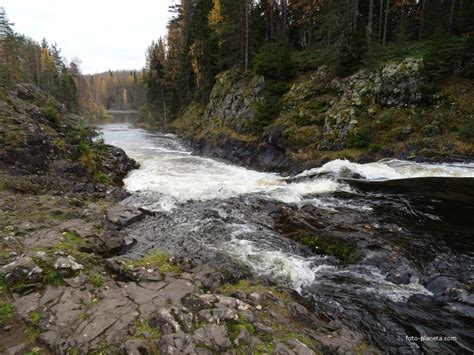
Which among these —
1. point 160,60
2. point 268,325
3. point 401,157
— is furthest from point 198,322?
point 160,60

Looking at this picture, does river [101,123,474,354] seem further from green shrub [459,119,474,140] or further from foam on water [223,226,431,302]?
green shrub [459,119,474,140]

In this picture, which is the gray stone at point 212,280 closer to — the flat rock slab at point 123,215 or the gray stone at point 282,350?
the gray stone at point 282,350

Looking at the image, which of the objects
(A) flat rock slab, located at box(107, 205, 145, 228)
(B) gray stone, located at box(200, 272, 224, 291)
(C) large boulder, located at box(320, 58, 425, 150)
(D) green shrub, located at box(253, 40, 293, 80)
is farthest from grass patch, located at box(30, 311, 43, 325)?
(D) green shrub, located at box(253, 40, 293, 80)

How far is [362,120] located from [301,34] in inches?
767

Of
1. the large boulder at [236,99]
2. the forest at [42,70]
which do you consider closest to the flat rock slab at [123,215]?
the large boulder at [236,99]

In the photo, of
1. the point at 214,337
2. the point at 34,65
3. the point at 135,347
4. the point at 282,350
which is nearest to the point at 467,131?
the point at 282,350

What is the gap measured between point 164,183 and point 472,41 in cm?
2225

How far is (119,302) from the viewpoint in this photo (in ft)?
19.7

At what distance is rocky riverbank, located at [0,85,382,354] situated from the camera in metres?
5.04

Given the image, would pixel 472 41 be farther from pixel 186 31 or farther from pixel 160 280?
pixel 186 31

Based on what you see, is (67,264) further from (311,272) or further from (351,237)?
(351,237)

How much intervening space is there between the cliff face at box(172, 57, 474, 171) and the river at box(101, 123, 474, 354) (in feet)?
6.49

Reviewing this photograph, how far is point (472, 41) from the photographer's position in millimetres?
19734

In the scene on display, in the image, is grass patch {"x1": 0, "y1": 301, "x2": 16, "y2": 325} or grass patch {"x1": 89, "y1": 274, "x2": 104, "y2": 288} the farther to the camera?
grass patch {"x1": 89, "y1": 274, "x2": 104, "y2": 288}
